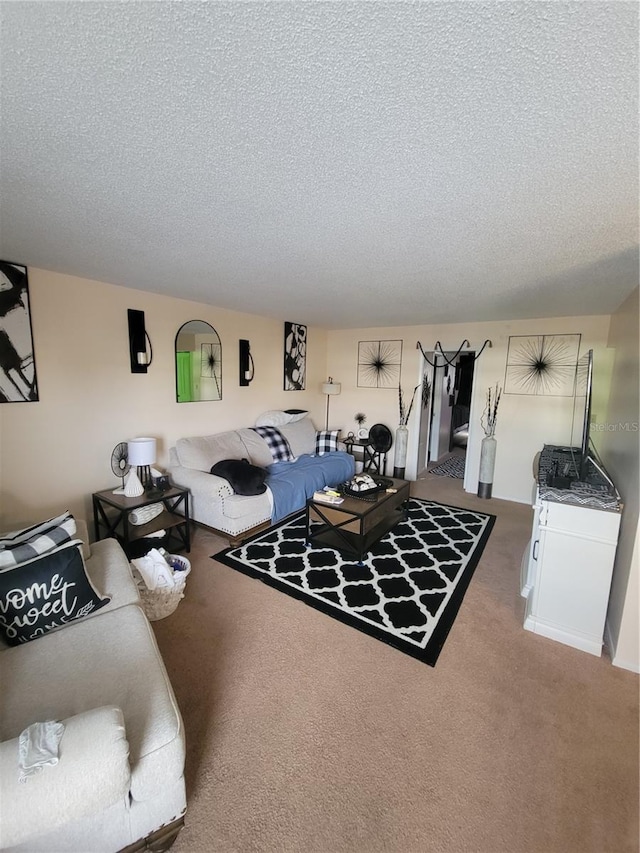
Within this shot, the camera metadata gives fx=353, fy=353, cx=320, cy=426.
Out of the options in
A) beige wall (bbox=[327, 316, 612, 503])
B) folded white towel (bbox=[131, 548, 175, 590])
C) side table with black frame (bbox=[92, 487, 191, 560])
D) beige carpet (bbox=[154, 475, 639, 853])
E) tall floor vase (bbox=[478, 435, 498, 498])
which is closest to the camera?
beige carpet (bbox=[154, 475, 639, 853])

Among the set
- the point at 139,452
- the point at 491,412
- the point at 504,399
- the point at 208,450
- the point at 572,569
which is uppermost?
the point at 504,399

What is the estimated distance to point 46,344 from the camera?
8.69 feet

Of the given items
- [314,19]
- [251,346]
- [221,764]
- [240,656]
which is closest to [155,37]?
[314,19]

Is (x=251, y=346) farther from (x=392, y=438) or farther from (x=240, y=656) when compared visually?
(x=240, y=656)

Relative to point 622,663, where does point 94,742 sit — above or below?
above

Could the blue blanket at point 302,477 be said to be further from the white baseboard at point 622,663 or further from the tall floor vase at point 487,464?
the white baseboard at point 622,663

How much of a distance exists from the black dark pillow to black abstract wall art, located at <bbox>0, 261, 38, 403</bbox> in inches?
61.2

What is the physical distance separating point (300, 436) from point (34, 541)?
3264mm

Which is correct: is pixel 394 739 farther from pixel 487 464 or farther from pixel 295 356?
pixel 295 356

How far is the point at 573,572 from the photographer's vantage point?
2104 mm

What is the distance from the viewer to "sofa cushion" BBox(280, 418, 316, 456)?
463 cm

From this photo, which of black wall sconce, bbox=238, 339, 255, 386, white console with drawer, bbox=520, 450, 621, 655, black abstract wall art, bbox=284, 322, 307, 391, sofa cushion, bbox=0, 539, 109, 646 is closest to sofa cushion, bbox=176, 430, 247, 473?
black wall sconce, bbox=238, 339, 255, 386

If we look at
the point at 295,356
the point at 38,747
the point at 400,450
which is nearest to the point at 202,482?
the point at 38,747

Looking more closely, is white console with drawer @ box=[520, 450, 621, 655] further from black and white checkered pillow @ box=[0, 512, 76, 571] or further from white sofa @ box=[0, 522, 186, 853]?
black and white checkered pillow @ box=[0, 512, 76, 571]
